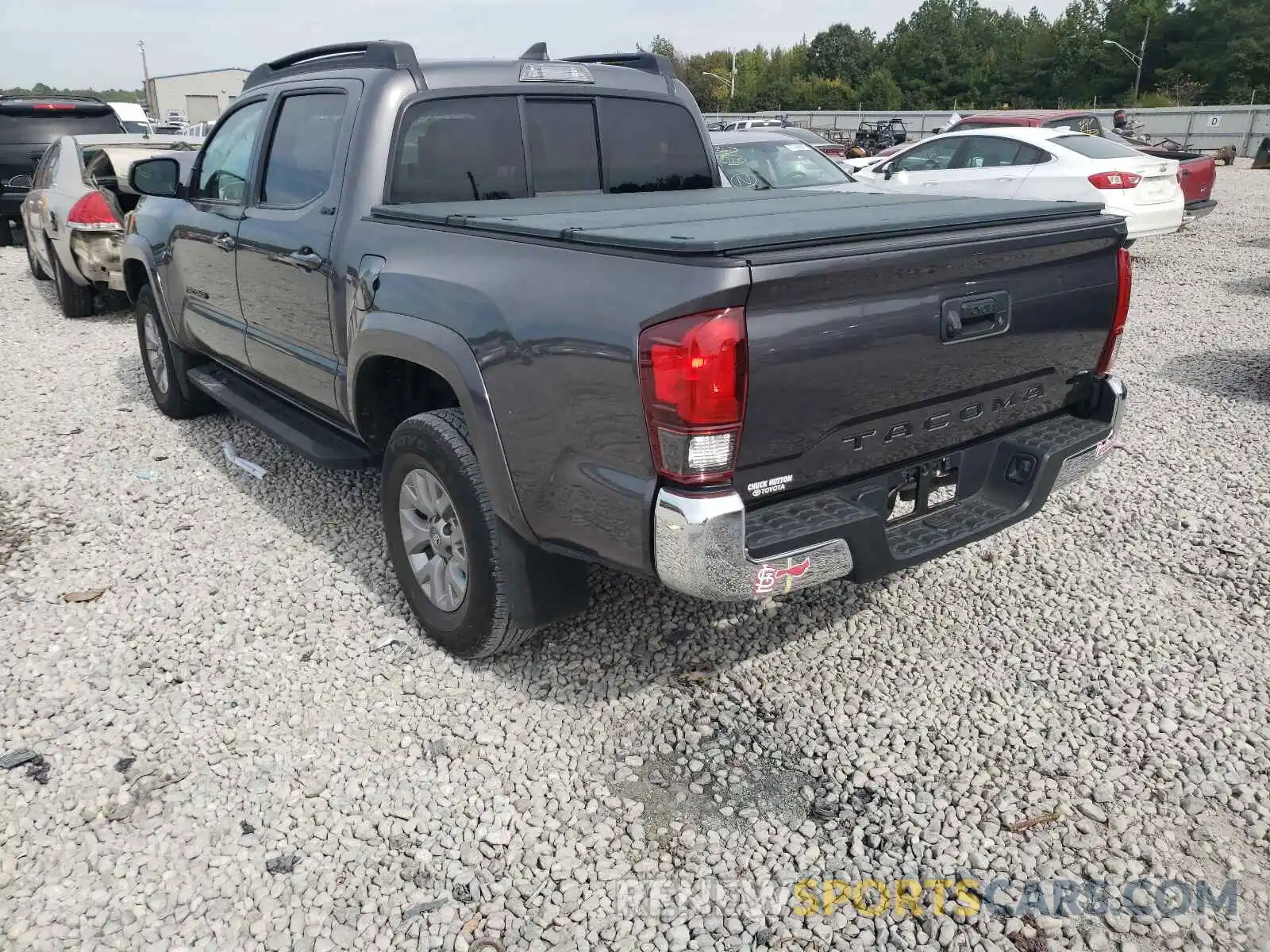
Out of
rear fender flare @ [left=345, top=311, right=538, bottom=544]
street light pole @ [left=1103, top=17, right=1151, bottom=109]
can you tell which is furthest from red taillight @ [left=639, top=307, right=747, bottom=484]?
street light pole @ [left=1103, top=17, right=1151, bottom=109]

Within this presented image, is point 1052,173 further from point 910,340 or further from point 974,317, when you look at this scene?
point 910,340

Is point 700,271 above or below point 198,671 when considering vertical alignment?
above

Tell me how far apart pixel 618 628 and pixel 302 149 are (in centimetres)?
245

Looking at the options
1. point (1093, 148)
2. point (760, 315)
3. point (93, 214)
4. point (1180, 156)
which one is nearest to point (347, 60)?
point (760, 315)

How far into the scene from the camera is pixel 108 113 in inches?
478

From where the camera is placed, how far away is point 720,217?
3023 millimetres

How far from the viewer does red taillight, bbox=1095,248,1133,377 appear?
10.7ft

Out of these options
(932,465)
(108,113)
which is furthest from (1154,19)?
(932,465)

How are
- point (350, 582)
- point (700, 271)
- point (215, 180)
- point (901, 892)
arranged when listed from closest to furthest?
1. point (700, 271)
2. point (901, 892)
3. point (350, 582)
4. point (215, 180)

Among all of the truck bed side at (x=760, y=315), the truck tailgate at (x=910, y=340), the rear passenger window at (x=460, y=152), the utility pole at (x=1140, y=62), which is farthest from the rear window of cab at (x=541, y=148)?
the utility pole at (x=1140, y=62)

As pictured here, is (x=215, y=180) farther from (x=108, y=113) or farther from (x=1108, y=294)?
(x=108, y=113)

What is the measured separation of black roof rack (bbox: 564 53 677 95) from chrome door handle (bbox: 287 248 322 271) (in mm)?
1719

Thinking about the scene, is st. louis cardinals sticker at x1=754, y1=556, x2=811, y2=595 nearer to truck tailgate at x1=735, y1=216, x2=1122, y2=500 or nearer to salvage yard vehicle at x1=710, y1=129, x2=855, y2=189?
truck tailgate at x1=735, y1=216, x2=1122, y2=500

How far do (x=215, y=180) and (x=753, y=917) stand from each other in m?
4.39
